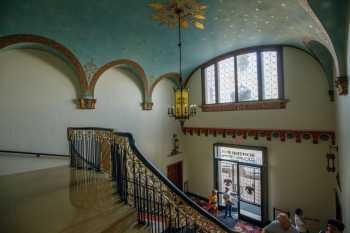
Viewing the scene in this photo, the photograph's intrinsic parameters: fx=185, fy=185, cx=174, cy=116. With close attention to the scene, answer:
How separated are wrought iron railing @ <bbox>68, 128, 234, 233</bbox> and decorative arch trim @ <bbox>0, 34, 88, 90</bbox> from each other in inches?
62.0

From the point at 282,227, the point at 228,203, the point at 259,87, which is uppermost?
the point at 259,87

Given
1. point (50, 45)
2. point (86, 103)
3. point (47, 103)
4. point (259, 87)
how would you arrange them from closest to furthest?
point (50, 45), point (47, 103), point (86, 103), point (259, 87)

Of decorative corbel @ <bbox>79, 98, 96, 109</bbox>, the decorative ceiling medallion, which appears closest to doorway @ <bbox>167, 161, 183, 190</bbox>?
decorative corbel @ <bbox>79, 98, 96, 109</bbox>

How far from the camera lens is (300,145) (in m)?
5.43

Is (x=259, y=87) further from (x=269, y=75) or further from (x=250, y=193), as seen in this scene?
(x=250, y=193)

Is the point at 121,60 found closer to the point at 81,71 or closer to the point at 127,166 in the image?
the point at 81,71

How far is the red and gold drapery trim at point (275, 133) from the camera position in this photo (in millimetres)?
5074

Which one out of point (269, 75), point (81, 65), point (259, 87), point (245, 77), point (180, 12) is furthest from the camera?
point (245, 77)

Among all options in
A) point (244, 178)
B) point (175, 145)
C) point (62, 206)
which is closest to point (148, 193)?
point (62, 206)

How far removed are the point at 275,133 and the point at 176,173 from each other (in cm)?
410

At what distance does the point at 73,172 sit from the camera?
393 centimetres

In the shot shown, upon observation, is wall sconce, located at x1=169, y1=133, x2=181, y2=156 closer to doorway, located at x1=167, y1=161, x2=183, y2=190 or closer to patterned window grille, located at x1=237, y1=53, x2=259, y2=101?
doorway, located at x1=167, y1=161, x2=183, y2=190

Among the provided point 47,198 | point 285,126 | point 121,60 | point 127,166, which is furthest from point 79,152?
point 285,126

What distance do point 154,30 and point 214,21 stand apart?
1.37 metres
